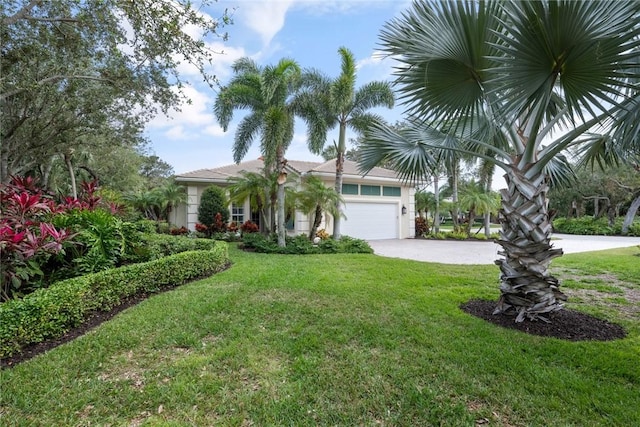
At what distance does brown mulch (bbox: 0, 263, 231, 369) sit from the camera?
321cm

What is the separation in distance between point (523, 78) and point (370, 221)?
529 inches

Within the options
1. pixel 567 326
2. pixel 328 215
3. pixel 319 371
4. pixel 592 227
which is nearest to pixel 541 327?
pixel 567 326

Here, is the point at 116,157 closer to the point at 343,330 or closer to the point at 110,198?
the point at 110,198

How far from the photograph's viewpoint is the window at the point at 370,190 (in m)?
16.0

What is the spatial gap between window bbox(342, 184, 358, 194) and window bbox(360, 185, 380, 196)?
1.31 feet

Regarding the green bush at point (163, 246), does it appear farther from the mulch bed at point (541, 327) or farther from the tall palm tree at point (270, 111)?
the tall palm tree at point (270, 111)

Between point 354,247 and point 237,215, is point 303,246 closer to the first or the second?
point 354,247

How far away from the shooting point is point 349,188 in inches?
614

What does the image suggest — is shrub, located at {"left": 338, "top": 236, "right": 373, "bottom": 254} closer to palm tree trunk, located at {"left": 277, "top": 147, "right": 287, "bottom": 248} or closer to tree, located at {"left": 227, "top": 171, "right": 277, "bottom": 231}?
palm tree trunk, located at {"left": 277, "top": 147, "right": 287, "bottom": 248}

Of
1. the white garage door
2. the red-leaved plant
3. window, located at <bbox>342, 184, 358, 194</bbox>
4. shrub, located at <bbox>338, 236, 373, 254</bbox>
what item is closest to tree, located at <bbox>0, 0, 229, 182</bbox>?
the red-leaved plant

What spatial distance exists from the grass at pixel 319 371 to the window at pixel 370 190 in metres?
11.3

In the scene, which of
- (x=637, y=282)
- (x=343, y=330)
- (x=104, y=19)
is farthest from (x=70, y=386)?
(x=637, y=282)

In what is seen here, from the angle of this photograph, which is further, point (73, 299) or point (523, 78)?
point (73, 299)

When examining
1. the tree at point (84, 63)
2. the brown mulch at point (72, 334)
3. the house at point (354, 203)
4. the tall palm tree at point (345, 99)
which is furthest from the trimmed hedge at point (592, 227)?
the brown mulch at point (72, 334)
